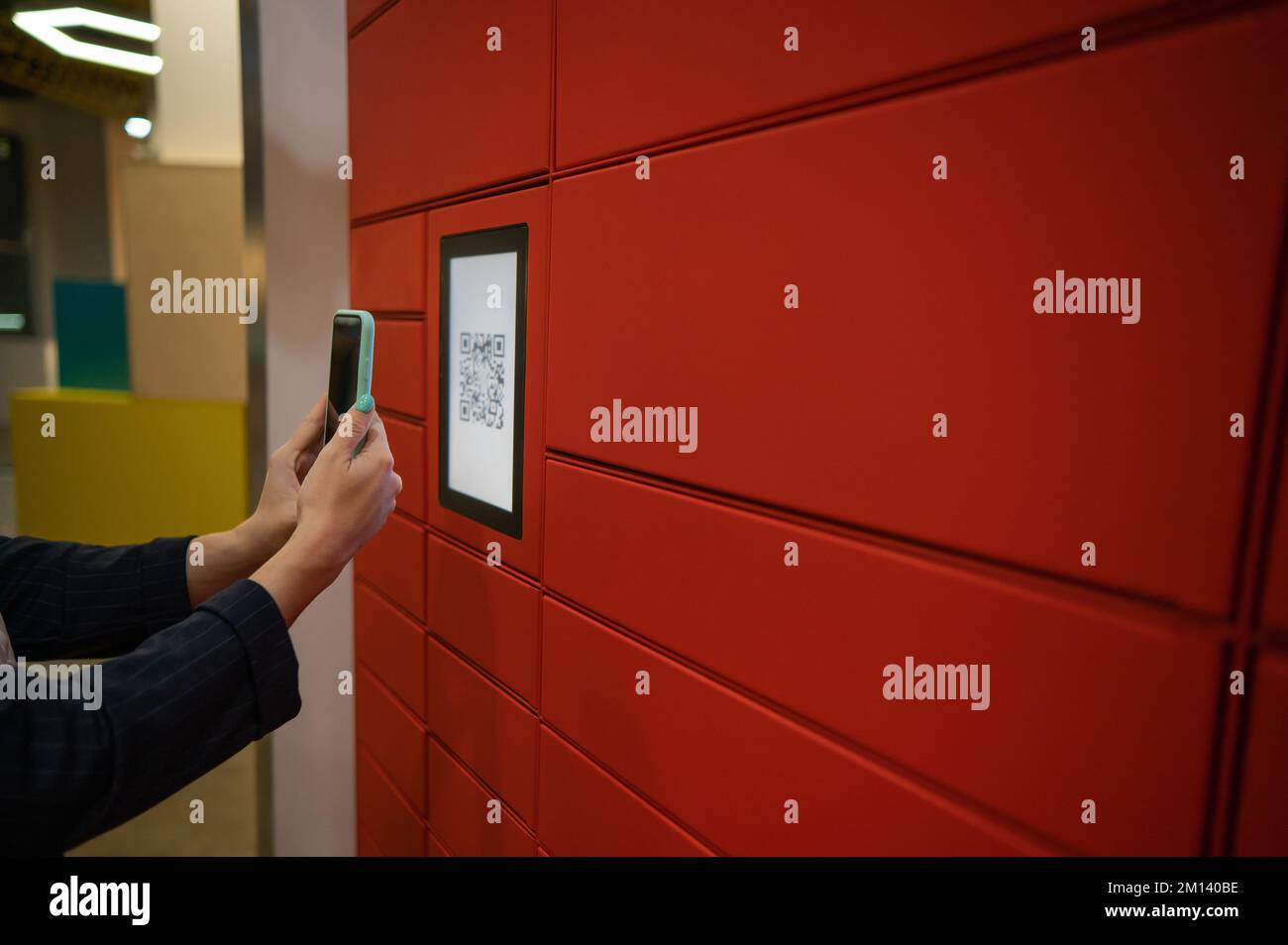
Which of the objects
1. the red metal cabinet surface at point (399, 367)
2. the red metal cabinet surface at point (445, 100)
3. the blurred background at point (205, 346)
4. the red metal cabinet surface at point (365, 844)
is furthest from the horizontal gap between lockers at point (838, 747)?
the blurred background at point (205, 346)

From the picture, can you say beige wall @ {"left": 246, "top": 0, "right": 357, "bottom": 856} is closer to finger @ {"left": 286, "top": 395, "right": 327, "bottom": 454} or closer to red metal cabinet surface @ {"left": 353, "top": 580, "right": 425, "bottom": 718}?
red metal cabinet surface @ {"left": 353, "top": 580, "right": 425, "bottom": 718}

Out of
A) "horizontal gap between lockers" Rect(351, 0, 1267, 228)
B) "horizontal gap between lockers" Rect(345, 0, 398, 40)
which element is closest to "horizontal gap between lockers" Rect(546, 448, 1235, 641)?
"horizontal gap between lockers" Rect(351, 0, 1267, 228)

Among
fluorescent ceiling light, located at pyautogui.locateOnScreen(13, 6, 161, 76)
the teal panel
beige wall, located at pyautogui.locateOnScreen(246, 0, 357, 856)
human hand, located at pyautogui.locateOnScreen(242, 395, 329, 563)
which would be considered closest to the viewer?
human hand, located at pyautogui.locateOnScreen(242, 395, 329, 563)

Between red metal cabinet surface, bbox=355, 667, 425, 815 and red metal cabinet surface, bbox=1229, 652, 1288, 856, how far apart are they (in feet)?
5.59

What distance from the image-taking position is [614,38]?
47.7 inches

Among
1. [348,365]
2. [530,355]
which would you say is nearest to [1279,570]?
[530,355]

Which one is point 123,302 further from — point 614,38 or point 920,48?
Result: point 920,48

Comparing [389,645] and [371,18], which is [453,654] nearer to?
[389,645]

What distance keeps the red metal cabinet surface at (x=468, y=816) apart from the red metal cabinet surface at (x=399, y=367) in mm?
823

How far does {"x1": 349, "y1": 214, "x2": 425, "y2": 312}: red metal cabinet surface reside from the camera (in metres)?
1.87

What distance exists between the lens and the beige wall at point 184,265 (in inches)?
97.7

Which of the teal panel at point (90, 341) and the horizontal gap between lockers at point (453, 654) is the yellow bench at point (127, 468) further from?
the horizontal gap between lockers at point (453, 654)

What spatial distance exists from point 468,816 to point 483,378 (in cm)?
94
